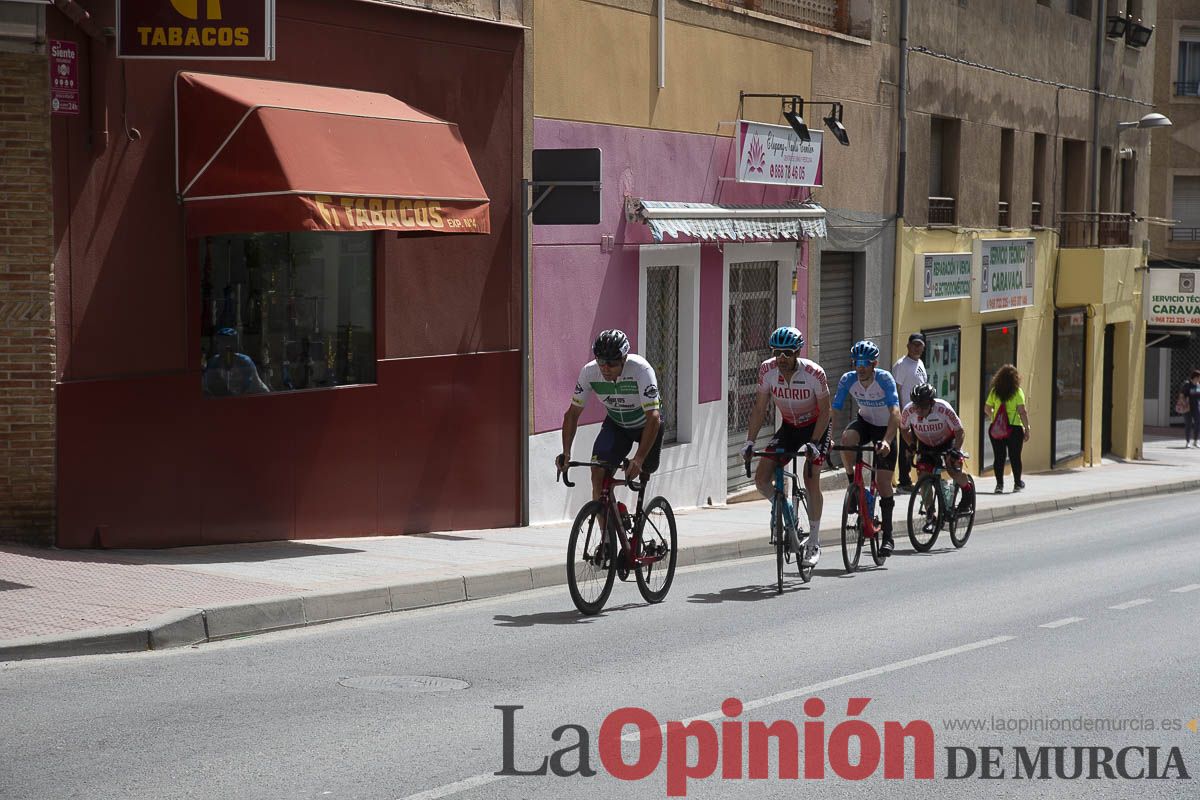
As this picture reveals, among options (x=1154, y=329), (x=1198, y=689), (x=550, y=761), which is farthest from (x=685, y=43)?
(x=1154, y=329)

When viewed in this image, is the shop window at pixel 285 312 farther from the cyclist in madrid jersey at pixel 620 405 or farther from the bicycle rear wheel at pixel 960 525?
the bicycle rear wheel at pixel 960 525

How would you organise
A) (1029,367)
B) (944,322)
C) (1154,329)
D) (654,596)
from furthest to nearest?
(1154,329) < (1029,367) < (944,322) < (654,596)

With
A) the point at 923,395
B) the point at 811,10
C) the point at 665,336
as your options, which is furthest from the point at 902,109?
the point at 923,395

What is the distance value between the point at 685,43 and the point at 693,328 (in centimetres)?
346

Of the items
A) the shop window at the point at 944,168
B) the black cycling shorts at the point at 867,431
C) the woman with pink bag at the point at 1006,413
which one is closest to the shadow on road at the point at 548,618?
the black cycling shorts at the point at 867,431

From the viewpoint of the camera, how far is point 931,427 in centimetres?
1541

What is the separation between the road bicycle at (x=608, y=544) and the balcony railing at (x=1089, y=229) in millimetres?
23043

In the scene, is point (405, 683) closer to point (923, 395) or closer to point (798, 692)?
point (798, 692)

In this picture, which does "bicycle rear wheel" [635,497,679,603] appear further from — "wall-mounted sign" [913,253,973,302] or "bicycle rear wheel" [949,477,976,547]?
"wall-mounted sign" [913,253,973,302]

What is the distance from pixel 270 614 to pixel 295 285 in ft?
14.2

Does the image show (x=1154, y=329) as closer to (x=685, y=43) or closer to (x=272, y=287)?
(x=685, y=43)

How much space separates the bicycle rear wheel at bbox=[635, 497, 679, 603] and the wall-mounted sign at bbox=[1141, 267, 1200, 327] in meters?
27.1

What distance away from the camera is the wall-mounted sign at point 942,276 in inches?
1001

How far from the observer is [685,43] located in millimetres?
18766
